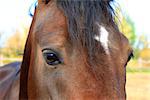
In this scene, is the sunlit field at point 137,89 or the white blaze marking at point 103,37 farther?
the sunlit field at point 137,89

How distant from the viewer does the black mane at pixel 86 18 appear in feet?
5.89

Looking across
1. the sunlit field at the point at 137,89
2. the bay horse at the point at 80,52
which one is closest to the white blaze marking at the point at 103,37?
the bay horse at the point at 80,52

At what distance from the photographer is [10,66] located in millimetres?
Answer: 4215

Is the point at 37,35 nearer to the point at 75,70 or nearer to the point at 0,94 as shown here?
the point at 75,70

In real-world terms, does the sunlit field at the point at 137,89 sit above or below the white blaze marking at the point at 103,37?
below

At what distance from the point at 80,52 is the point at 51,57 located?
Answer: 0.59ft

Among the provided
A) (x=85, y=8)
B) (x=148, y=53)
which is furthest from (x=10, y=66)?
(x=148, y=53)

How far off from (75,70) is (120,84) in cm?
27

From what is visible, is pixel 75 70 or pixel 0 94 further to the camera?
pixel 0 94

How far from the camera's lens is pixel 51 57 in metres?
1.84

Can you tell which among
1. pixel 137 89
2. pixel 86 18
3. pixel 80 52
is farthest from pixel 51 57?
pixel 137 89

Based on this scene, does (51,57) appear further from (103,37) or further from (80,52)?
(103,37)

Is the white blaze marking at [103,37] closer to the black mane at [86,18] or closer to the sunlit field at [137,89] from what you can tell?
the black mane at [86,18]

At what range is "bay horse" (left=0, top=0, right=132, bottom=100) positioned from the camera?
1721mm
